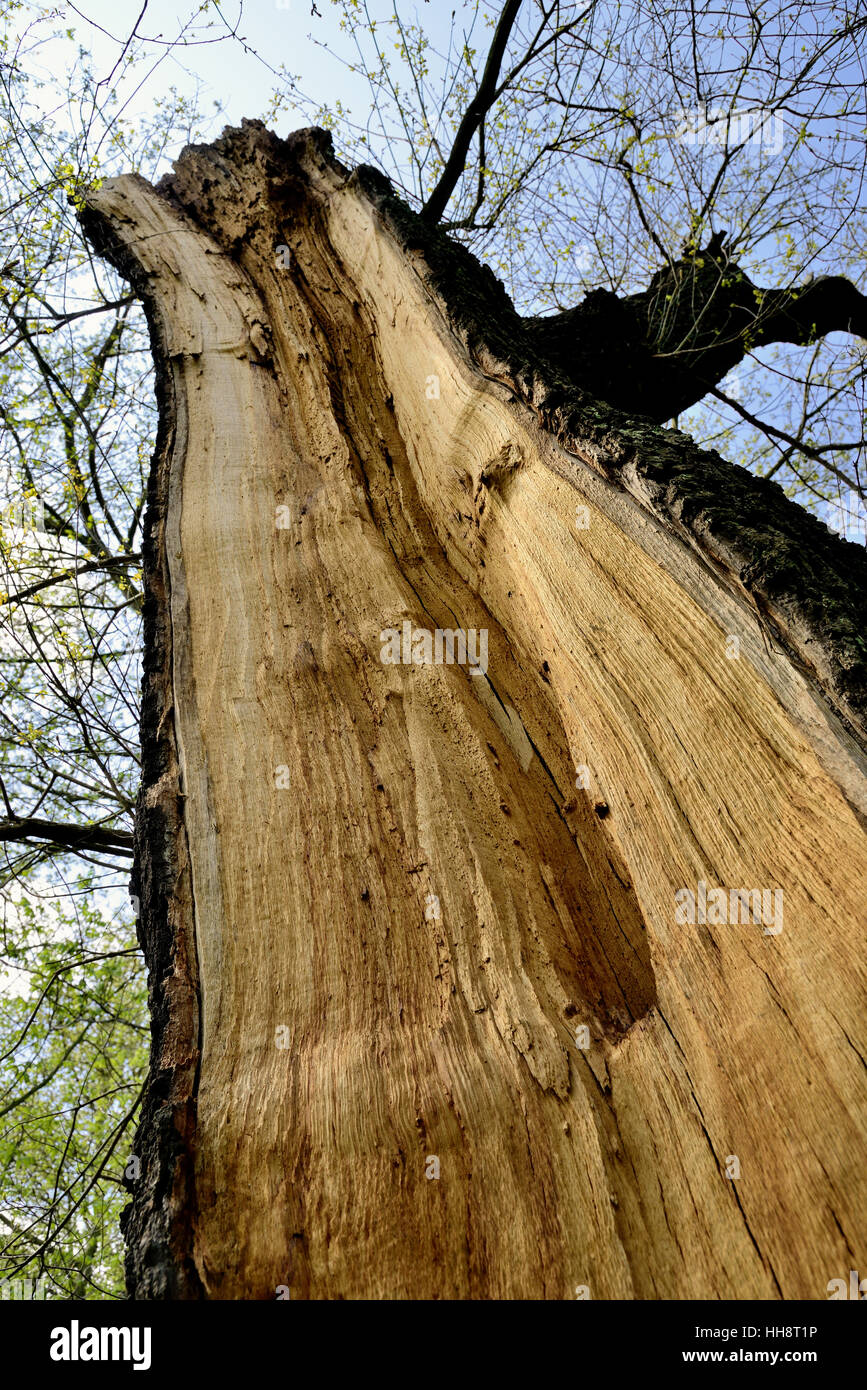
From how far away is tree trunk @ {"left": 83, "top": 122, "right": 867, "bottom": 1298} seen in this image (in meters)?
1.07

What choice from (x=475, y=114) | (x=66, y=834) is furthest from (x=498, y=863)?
(x=475, y=114)

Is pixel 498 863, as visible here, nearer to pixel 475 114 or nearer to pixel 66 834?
pixel 66 834

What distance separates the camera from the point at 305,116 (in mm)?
4742

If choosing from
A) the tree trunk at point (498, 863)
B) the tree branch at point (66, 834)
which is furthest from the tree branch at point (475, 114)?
the tree branch at point (66, 834)

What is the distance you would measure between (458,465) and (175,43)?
1.66 metres

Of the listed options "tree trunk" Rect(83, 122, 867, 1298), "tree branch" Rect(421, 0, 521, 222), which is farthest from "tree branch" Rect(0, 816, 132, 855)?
"tree branch" Rect(421, 0, 521, 222)

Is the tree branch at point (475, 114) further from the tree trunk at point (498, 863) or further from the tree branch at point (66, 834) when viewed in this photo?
the tree branch at point (66, 834)

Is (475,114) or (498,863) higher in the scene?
(475,114)

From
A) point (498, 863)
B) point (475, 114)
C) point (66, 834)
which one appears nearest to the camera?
point (498, 863)

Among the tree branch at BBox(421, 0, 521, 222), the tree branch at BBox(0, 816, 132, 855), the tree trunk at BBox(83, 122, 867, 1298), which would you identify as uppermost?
the tree branch at BBox(421, 0, 521, 222)

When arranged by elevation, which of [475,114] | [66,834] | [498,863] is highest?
[475,114]

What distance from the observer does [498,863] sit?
4.97 feet

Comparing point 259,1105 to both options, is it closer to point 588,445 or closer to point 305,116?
point 588,445

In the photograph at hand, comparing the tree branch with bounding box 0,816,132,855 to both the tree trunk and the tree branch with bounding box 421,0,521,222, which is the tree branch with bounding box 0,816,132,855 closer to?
the tree trunk
